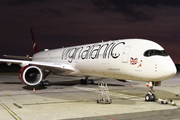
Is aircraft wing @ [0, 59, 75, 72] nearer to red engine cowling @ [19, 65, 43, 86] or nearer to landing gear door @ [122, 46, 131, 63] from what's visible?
red engine cowling @ [19, 65, 43, 86]

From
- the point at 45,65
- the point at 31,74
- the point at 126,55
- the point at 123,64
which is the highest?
the point at 126,55

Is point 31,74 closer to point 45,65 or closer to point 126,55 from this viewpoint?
point 45,65

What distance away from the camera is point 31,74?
15.8m

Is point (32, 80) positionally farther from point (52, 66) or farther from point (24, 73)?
point (52, 66)

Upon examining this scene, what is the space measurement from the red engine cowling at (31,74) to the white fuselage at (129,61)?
3080mm

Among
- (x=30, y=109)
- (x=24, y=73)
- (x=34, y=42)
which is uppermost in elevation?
(x=34, y=42)

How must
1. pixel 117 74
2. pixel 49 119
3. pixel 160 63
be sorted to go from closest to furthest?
pixel 49 119 → pixel 160 63 → pixel 117 74

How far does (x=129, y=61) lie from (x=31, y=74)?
26.3 feet

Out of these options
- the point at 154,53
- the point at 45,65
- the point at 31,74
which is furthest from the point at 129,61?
the point at 31,74

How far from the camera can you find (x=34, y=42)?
30781mm

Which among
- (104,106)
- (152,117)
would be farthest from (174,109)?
(104,106)

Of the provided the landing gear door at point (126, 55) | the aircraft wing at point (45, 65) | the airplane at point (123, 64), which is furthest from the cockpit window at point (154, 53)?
the aircraft wing at point (45, 65)

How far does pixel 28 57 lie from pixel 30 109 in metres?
22.0

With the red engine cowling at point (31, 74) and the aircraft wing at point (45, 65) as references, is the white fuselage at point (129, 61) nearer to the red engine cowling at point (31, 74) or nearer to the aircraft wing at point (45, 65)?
the aircraft wing at point (45, 65)
